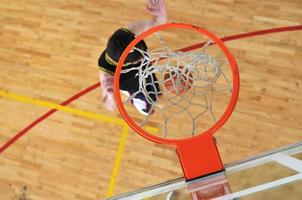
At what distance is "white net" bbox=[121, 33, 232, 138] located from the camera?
9.66 feet

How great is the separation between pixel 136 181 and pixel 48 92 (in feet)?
4.36

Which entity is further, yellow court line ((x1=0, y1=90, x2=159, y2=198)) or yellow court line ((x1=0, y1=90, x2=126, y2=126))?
yellow court line ((x1=0, y1=90, x2=126, y2=126))

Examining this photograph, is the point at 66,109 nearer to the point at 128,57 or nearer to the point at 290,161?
the point at 128,57

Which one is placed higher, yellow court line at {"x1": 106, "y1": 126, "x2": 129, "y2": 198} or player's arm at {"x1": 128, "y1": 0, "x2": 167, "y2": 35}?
player's arm at {"x1": 128, "y1": 0, "x2": 167, "y2": 35}

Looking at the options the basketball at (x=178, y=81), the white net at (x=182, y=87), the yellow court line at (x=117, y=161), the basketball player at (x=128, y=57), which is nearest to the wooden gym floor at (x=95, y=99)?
the yellow court line at (x=117, y=161)

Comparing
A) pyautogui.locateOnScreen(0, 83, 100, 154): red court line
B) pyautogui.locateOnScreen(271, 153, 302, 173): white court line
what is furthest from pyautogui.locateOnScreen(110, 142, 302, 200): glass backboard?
pyautogui.locateOnScreen(0, 83, 100, 154): red court line

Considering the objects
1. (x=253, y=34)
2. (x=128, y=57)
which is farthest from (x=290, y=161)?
(x=253, y=34)

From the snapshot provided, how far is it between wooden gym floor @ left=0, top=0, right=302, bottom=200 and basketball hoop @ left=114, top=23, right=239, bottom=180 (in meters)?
0.31

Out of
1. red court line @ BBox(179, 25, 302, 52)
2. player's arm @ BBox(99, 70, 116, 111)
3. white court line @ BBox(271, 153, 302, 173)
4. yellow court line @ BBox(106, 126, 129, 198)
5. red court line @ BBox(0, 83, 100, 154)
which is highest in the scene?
red court line @ BBox(179, 25, 302, 52)

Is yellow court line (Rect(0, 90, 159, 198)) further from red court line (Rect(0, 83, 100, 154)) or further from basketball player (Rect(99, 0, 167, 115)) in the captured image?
basketball player (Rect(99, 0, 167, 115))

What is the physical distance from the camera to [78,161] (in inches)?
152

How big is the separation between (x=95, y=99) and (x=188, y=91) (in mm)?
1143

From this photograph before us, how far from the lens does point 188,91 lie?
3270 millimetres

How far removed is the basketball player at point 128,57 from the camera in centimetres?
301
